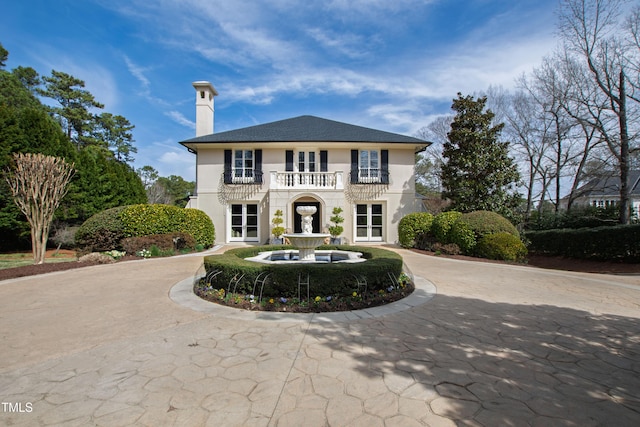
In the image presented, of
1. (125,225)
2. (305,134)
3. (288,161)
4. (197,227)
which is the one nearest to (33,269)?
(125,225)

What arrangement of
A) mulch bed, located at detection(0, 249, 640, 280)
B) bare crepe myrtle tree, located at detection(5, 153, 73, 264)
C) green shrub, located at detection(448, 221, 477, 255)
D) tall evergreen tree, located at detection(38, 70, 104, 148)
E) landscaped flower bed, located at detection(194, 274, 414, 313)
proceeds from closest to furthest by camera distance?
landscaped flower bed, located at detection(194, 274, 414, 313), mulch bed, located at detection(0, 249, 640, 280), bare crepe myrtle tree, located at detection(5, 153, 73, 264), green shrub, located at detection(448, 221, 477, 255), tall evergreen tree, located at detection(38, 70, 104, 148)

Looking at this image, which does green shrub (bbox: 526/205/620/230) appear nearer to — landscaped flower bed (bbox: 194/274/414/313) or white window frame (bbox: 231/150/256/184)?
landscaped flower bed (bbox: 194/274/414/313)

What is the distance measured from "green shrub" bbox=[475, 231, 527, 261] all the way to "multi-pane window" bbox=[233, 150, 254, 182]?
1331cm

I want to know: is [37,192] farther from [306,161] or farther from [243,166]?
[306,161]

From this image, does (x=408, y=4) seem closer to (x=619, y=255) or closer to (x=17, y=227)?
(x=619, y=255)

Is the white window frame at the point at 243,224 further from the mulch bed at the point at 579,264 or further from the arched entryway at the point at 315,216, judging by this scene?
the mulch bed at the point at 579,264

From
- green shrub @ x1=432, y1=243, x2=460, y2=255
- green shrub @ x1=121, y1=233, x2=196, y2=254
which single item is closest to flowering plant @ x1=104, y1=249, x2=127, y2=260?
green shrub @ x1=121, y1=233, x2=196, y2=254

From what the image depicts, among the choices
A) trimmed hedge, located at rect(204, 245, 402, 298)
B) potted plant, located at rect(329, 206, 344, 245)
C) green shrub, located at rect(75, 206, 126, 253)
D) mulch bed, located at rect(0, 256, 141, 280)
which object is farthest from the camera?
potted plant, located at rect(329, 206, 344, 245)

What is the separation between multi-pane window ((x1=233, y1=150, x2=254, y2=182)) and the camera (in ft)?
59.7

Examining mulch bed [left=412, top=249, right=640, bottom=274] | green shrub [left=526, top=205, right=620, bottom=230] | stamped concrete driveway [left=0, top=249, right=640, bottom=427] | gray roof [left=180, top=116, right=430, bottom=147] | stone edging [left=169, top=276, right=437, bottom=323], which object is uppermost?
gray roof [left=180, top=116, right=430, bottom=147]

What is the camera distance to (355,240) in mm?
18062

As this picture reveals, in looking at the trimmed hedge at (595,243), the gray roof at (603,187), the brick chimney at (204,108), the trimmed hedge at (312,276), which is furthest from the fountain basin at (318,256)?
the gray roof at (603,187)

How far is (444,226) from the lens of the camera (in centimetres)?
1389

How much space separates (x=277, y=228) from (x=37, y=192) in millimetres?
9787
